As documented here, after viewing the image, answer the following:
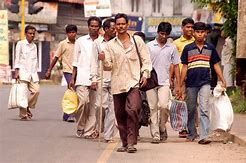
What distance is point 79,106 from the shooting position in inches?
493

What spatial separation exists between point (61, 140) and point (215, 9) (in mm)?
7946

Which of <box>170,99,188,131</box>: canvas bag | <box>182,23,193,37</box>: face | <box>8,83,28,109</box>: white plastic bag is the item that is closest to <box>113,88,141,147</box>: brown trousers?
<box>170,99,188,131</box>: canvas bag

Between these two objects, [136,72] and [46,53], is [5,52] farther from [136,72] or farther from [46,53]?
[136,72]

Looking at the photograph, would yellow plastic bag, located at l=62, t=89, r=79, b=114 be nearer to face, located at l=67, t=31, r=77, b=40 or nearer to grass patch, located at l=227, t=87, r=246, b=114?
face, located at l=67, t=31, r=77, b=40

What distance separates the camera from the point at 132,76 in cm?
1073

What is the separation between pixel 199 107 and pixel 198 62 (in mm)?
716

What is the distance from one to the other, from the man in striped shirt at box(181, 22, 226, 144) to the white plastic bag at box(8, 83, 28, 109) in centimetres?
436

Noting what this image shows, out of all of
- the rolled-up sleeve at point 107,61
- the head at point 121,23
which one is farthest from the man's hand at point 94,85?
the head at point 121,23

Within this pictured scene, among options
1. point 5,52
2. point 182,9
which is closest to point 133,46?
point 5,52

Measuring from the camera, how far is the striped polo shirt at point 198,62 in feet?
39.2

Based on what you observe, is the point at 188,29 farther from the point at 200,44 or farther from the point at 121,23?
the point at 121,23

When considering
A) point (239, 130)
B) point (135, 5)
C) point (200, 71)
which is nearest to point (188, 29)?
point (200, 71)

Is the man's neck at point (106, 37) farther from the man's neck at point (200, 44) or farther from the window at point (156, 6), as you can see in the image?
the window at point (156, 6)

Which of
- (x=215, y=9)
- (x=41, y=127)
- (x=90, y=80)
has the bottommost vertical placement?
(x=41, y=127)
